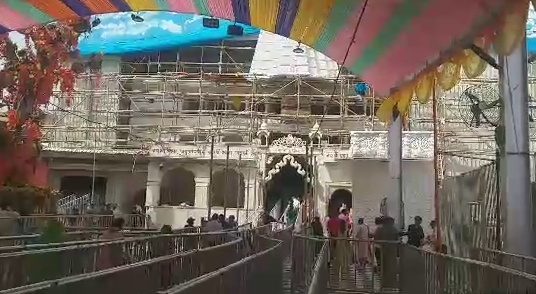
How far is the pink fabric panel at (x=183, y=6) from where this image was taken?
13.7 metres

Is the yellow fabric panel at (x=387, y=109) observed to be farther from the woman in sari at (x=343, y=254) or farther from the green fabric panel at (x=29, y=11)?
the green fabric panel at (x=29, y=11)

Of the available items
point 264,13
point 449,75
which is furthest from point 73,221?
point 449,75

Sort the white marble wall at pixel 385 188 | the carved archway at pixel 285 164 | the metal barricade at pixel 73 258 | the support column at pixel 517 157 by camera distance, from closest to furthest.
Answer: the metal barricade at pixel 73 258 → the support column at pixel 517 157 → the white marble wall at pixel 385 188 → the carved archway at pixel 285 164

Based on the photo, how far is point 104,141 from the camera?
100ft

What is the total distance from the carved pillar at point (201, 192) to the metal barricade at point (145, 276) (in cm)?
1833

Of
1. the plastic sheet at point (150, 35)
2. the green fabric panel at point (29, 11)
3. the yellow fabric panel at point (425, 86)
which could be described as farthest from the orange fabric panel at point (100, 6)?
the plastic sheet at point (150, 35)

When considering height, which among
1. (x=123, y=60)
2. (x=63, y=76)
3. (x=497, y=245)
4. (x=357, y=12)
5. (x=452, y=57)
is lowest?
(x=497, y=245)

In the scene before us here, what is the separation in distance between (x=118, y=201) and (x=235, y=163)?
680 centimetres

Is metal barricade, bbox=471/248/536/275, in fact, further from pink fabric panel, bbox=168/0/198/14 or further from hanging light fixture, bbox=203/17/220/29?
hanging light fixture, bbox=203/17/220/29

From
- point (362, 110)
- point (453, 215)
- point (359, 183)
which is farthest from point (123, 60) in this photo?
point (453, 215)

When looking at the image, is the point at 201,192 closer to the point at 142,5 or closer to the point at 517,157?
the point at 142,5

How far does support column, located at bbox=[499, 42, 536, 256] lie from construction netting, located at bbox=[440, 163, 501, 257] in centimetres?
95

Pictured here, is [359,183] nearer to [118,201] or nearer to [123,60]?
[118,201]

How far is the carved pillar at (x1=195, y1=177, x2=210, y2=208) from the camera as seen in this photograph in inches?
1104
